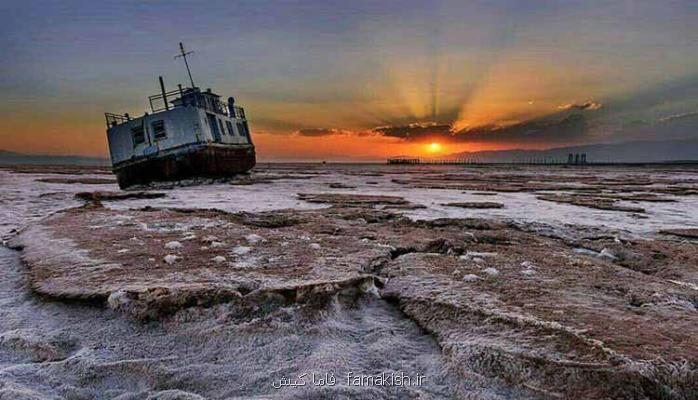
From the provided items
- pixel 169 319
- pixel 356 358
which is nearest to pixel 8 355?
pixel 169 319

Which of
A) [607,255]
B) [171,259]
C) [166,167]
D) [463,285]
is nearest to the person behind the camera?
[463,285]

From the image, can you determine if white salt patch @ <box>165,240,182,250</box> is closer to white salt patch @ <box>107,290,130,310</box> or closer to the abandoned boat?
white salt patch @ <box>107,290,130,310</box>

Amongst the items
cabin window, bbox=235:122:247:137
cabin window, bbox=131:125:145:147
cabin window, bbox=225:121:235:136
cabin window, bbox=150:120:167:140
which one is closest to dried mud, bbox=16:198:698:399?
cabin window, bbox=150:120:167:140

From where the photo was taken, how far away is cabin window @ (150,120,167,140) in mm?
18595

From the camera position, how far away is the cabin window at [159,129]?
732 inches

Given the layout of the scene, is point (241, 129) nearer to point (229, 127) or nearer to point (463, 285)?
point (229, 127)

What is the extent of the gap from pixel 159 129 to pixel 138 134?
Result: 1087 millimetres

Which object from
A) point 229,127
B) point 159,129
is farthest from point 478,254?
point 229,127

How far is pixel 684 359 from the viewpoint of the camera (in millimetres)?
1615

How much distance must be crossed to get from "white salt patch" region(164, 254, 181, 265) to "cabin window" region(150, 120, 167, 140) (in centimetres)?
1721

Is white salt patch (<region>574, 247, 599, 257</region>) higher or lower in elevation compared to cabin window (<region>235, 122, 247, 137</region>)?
lower

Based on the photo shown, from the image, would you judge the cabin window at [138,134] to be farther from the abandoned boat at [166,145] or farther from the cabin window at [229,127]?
the cabin window at [229,127]

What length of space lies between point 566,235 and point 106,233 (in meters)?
5.27

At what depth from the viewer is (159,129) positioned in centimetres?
1867
